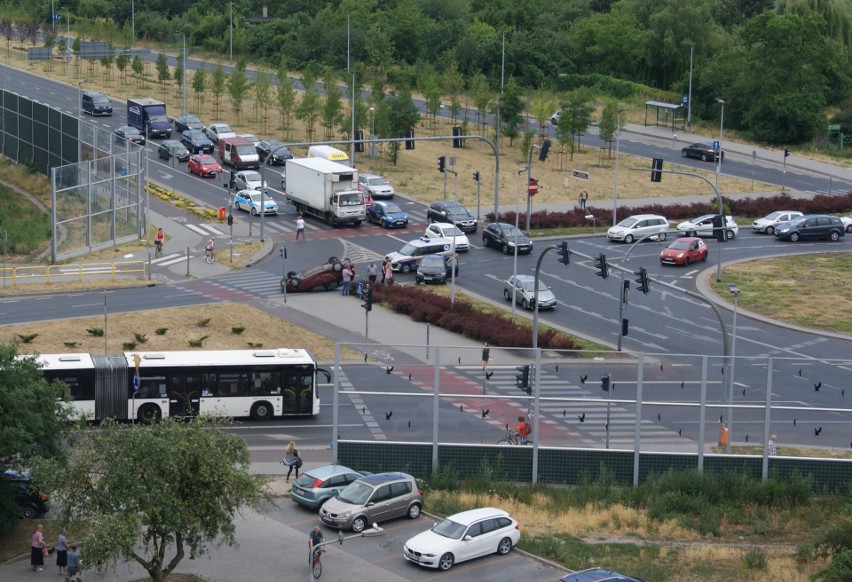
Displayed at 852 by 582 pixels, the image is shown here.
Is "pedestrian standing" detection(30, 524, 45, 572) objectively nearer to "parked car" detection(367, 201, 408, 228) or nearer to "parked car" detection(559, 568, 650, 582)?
"parked car" detection(559, 568, 650, 582)

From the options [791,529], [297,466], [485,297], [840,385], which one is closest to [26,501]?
[297,466]

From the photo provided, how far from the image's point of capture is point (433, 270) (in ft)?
220

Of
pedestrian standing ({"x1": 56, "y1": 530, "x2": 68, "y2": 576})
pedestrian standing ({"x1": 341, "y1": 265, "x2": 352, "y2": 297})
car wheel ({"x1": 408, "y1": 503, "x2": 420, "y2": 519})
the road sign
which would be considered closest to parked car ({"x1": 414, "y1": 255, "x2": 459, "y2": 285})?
pedestrian standing ({"x1": 341, "y1": 265, "x2": 352, "y2": 297})

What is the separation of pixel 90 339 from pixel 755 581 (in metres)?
29.5

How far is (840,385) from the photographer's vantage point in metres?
43.3

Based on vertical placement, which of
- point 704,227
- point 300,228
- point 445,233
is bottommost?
point 300,228

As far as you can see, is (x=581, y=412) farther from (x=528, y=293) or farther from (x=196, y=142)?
(x=196, y=142)

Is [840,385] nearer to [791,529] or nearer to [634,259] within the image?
[791,529]

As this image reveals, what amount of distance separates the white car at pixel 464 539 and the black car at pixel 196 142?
60.5 meters

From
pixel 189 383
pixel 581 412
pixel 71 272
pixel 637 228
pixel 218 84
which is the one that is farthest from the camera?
pixel 218 84

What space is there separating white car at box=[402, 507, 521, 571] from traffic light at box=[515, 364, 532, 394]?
6.48m

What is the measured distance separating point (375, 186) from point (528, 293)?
2300 cm

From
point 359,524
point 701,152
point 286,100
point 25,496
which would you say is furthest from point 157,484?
point 701,152

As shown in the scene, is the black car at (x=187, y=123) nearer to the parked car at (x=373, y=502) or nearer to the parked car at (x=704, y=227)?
the parked car at (x=704, y=227)
